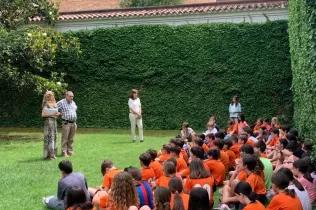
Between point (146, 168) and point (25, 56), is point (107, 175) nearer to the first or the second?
point (146, 168)

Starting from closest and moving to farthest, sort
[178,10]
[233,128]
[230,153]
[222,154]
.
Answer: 1. [222,154]
2. [230,153]
3. [233,128]
4. [178,10]

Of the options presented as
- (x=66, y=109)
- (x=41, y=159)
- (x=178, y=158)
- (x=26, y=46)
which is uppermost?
(x=26, y=46)

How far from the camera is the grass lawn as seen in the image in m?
9.73

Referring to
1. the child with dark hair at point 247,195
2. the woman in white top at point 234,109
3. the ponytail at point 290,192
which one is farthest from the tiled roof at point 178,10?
the child with dark hair at point 247,195

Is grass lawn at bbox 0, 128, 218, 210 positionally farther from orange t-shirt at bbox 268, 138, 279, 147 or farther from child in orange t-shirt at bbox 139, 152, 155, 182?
orange t-shirt at bbox 268, 138, 279, 147

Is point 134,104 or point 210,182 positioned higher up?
point 134,104

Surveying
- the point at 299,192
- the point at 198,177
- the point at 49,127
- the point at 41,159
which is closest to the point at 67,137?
the point at 49,127

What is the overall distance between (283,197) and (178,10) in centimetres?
1791

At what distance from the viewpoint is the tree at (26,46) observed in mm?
18547

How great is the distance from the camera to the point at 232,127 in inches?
688

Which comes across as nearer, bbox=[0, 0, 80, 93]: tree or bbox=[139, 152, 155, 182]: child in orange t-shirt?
bbox=[139, 152, 155, 182]: child in orange t-shirt

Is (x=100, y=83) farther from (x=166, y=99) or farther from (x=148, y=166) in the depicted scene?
(x=148, y=166)

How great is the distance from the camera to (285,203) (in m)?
6.73

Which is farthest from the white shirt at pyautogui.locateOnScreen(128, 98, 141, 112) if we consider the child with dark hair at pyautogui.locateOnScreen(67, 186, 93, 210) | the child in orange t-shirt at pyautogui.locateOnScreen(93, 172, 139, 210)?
the child with dark hair at pyautogui.locateOnScreen(67, 186, 93, 210)
